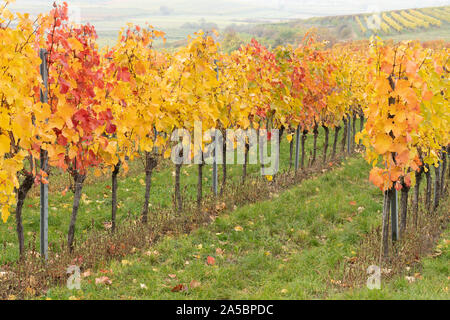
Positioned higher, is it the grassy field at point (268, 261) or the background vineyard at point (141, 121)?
the background vineyard at point (141, 121)

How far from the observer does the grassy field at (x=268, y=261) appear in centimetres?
402

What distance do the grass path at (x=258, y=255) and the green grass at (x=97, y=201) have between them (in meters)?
1.14

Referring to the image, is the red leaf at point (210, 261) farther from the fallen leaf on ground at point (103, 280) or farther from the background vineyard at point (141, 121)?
the fallen leaf on ground at point (103, 280)

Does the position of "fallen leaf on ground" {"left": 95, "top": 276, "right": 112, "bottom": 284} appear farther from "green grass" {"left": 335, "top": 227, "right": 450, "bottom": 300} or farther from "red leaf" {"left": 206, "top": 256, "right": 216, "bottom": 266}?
"green grass" {"left": 335, "top": 227, "right": 450, "bottom": 300}

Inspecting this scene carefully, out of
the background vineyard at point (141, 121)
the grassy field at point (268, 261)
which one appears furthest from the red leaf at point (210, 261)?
the background vineyard at point (141, 121)

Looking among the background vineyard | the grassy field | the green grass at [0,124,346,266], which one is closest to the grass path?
the grassy field

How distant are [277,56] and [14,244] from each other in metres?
5.48

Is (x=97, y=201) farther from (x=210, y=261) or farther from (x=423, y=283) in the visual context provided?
(x=423, y=283)

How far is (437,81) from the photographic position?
439cm

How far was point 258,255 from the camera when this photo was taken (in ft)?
16.4

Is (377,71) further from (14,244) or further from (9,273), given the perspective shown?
(14,244)

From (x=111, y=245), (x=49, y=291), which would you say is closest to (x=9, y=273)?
(x=49, y=291)

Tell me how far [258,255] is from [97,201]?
3.39 m

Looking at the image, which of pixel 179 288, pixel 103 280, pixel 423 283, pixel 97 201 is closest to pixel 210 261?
pixel 179 288
